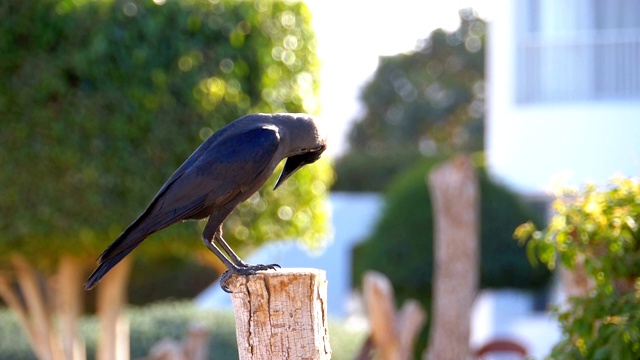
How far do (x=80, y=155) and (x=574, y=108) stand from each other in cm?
765

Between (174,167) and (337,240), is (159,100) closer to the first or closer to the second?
(174,167)

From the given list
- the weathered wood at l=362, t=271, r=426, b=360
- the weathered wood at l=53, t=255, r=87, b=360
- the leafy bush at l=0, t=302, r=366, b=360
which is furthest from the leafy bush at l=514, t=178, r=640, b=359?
the leafy bush at l=0, t=302, r=366, b=360

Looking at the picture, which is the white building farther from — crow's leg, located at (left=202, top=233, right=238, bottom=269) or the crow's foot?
the crow's foot

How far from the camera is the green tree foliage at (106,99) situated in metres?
6.97

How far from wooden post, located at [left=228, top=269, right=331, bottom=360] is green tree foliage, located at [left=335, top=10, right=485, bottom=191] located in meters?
27.4

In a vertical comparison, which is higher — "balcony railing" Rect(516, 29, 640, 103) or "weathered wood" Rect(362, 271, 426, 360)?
"balcony railing" Rect(516, 29, 640, 103)

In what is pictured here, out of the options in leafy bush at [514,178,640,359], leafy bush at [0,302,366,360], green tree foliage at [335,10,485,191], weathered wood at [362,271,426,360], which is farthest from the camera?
green tree foliage at [335,10,485,191]

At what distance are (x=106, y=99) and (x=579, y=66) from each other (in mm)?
7901

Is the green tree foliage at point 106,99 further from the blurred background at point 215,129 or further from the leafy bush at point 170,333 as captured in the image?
the leafy bush at point 170,333

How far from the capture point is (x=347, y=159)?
26.0 metres

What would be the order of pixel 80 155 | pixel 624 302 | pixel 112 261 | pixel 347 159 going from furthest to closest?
pixel 347 159
pixel 80 155
pixel 624 302
pixel 112 261

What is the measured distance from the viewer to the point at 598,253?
Answer: 5133 millimetres

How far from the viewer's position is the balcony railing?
13055 millimetres

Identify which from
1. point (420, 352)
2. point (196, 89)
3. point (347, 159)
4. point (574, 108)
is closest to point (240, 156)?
point (196, 89)
